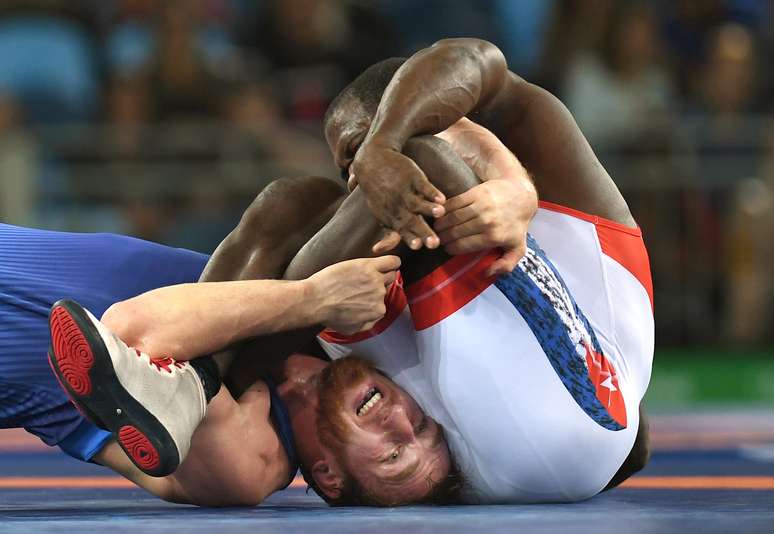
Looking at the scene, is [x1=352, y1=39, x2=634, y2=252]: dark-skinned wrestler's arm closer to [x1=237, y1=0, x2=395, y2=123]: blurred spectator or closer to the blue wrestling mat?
the blue wrestling mat

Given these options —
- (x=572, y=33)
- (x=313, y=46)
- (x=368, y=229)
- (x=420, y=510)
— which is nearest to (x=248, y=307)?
(x=368, y=229)

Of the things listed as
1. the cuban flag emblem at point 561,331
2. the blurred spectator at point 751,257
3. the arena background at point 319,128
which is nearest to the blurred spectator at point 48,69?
the arena background at point 319,128

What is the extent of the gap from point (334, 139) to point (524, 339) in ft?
2.27

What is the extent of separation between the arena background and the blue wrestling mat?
223 cm

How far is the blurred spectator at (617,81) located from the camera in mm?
7707

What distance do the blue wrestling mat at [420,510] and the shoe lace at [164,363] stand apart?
30cm

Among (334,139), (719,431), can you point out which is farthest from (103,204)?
(334,139)

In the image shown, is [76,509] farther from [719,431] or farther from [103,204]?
[103,204]

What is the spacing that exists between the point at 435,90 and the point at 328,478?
2.90 feet

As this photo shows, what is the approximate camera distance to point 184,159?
7195mm

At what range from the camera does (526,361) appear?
9.76 ft

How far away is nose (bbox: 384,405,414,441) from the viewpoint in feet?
9.98

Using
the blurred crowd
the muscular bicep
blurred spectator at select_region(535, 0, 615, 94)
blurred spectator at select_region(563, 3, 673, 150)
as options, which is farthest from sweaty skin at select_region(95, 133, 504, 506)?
blurred spectator at select_region(535, 0, 615, 94)

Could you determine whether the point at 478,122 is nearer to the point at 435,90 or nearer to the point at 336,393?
the point at 435,90
